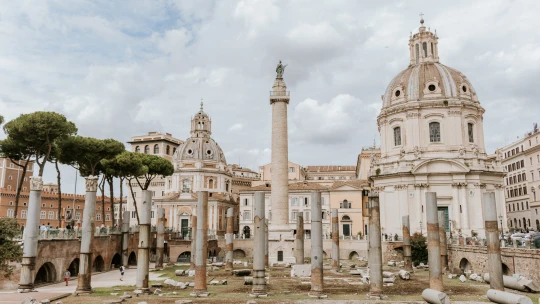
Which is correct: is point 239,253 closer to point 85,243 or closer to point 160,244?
point 160,244

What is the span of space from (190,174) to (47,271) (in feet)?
143

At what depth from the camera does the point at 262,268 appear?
22.5m

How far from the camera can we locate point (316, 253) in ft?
73.8

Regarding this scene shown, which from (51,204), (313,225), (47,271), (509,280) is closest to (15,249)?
(47,271)

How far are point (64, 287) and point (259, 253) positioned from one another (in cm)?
1237

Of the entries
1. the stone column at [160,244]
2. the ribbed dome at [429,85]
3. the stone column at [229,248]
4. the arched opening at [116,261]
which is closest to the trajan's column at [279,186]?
the stone column at [229,248]

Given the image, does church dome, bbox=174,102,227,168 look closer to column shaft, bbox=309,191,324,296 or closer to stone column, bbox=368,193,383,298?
column shaft, bbox=309,191,324,296

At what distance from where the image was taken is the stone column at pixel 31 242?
23234mm

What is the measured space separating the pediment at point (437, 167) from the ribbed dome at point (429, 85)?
6.88 metres

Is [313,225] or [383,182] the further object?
[383,182]

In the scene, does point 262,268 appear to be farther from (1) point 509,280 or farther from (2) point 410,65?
(2) point 410,65

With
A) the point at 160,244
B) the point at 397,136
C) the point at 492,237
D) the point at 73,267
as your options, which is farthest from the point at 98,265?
the point at 397,136

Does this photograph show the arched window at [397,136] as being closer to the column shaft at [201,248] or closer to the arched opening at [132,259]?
the arched opening at [132,259]

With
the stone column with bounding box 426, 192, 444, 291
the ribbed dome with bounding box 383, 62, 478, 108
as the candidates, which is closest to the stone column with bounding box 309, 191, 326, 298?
the stone column with bounding box 426, 192, 444, 291
